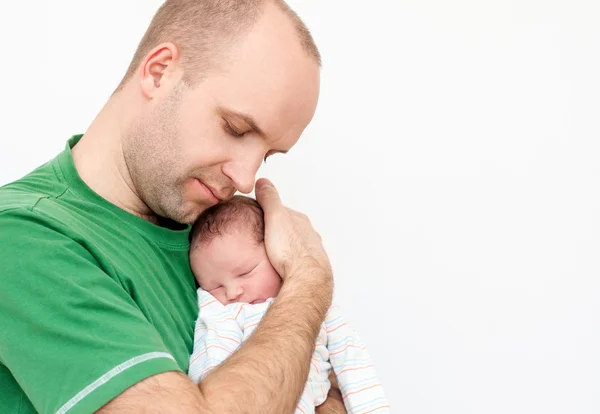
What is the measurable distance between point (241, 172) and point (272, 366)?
49 centimetres

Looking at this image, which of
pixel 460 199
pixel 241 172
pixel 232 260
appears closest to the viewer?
pixel 241 172

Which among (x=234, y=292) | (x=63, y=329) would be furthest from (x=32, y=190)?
(x=234, y=292)

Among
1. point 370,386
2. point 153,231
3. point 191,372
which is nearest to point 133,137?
point 153,231

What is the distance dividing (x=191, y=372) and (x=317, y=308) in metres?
0.31

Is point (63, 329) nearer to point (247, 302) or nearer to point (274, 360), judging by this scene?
point (274, 360)

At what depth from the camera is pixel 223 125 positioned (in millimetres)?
1535

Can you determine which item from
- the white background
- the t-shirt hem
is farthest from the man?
the white background

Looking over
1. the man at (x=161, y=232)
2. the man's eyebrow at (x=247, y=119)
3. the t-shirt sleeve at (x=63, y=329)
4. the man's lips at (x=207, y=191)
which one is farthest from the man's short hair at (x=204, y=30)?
the t-shirt sleeve at (x=63, y=329)

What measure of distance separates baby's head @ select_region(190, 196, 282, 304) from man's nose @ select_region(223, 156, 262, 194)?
206mm

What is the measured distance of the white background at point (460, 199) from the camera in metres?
2.56

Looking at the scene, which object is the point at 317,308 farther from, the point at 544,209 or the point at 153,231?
the point at 544,209

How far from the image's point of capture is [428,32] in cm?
260

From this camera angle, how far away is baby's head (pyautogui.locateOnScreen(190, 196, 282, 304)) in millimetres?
A: 1712

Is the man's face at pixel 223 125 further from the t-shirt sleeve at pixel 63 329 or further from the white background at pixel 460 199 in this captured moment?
the white background at pixel 460 199
